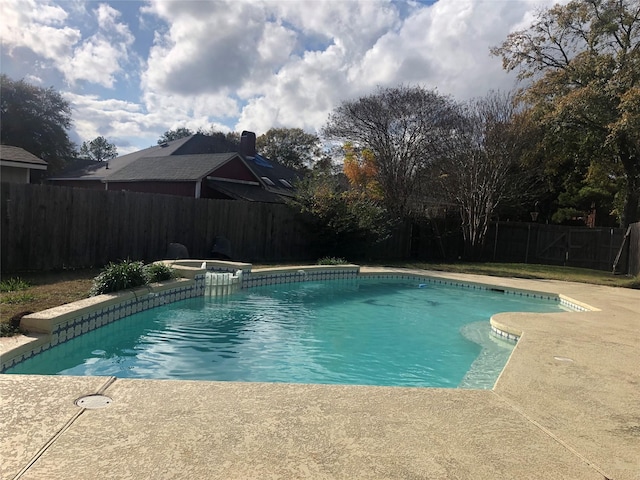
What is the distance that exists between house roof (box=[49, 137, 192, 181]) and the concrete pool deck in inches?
859

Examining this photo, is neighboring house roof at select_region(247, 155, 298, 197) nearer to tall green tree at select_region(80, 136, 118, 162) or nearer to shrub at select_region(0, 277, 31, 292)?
shrub at select_region(0, 277, 31, 292)

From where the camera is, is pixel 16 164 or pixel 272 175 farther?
pixel 272 175

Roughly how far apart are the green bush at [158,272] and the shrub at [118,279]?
0.41 m

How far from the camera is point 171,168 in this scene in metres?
20.6

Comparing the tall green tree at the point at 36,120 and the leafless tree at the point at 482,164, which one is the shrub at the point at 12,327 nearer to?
the leafless tree at the point at 482,164

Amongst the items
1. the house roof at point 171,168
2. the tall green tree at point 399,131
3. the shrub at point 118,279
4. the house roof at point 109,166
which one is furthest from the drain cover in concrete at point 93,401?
the house roof at point 109,166

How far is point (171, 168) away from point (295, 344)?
16576 mm

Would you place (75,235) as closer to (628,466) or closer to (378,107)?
(628,466)

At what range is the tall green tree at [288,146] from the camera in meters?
44.9

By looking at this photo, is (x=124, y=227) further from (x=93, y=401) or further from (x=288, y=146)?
(x=288, y=146)

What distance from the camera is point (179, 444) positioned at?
244cm

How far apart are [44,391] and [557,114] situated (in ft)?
57.5

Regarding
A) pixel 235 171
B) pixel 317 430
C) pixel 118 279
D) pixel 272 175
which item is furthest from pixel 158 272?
pixel 272 175

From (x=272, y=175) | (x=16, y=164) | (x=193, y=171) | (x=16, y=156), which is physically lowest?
(x=16, y=164)
